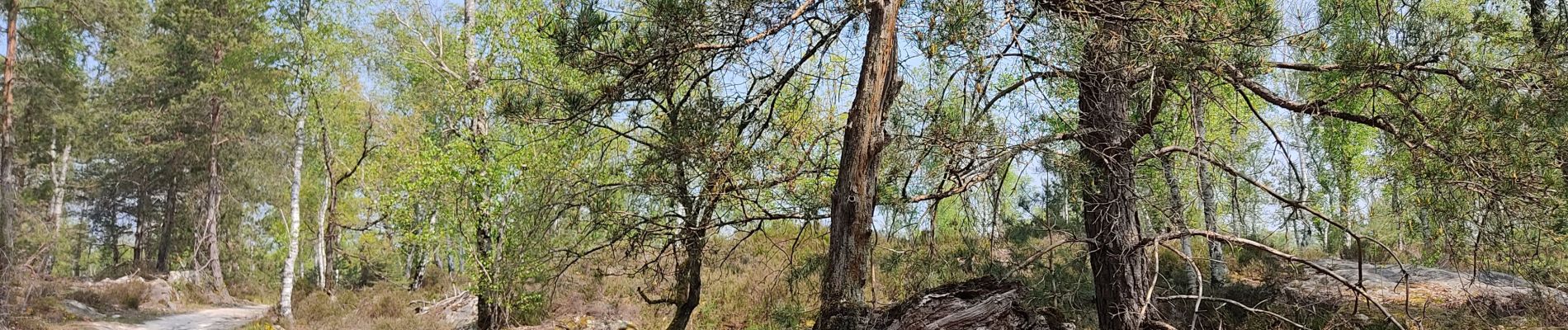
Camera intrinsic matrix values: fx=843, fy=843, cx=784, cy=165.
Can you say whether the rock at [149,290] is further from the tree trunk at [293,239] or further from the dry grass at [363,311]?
the tree trunk at [293,239]

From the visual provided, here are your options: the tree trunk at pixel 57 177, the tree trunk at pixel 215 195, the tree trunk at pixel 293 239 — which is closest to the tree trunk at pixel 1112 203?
the tree trunk at pixel 293 239

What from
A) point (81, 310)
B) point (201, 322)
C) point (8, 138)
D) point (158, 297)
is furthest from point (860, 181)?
point (158, 297)

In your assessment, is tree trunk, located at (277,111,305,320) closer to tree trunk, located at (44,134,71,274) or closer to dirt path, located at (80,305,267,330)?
dirt path, located at (80,305,267,330)

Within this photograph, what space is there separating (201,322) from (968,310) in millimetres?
17130

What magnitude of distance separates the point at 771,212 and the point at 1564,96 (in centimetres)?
486

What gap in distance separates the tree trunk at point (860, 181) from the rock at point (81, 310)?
55.0ft

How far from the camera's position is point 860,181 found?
464 centimetres

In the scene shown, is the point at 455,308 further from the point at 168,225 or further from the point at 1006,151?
the point at 168,225

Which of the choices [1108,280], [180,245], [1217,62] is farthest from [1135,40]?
[180,245]

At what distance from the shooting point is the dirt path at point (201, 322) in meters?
14.9

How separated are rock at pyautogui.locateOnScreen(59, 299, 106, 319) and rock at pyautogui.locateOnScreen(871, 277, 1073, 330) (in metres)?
17.0

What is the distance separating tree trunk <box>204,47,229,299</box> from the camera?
2064 cm

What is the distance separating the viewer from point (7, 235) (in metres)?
13.0

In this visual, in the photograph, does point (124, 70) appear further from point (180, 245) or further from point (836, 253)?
point (836, 253)
